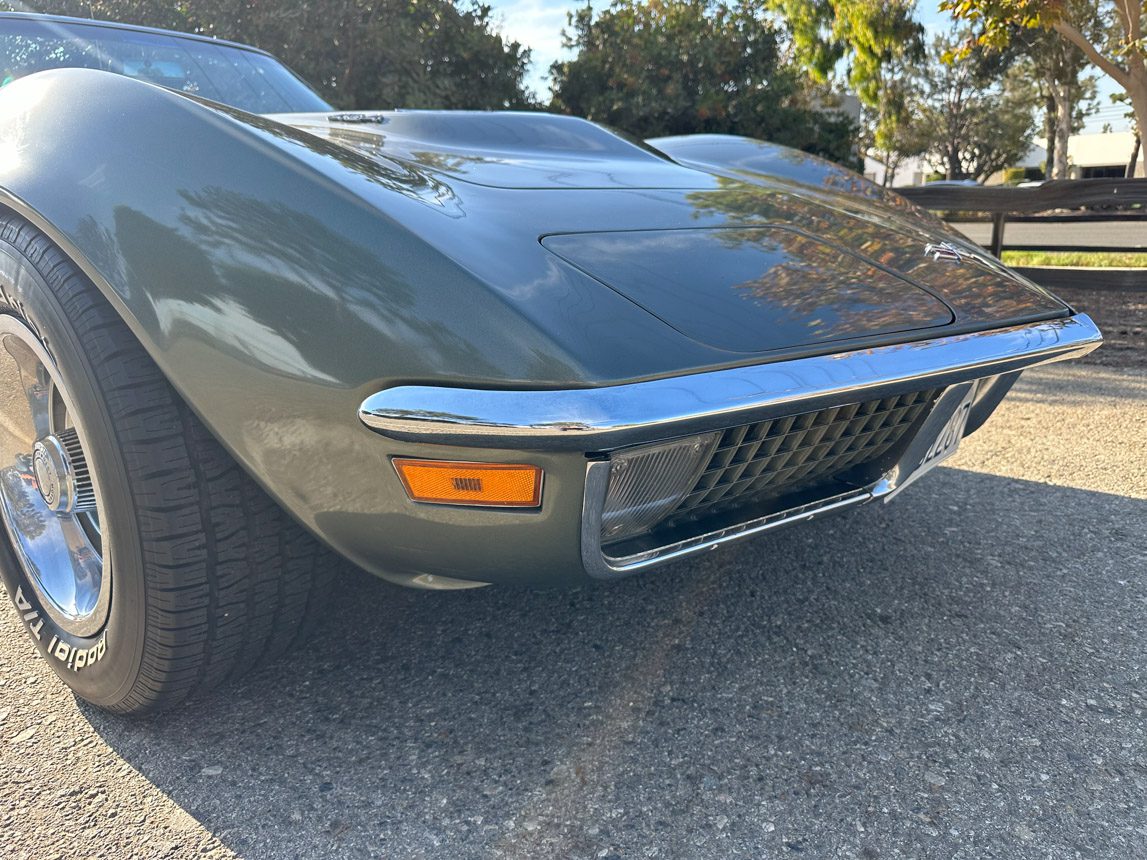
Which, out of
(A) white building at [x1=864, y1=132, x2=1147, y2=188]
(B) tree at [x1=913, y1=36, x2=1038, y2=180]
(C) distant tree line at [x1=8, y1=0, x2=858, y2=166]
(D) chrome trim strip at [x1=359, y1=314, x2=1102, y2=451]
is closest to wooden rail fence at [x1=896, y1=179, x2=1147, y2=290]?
(C) distant tree line at [x1=8, y1=0, x2=858, y2=166]

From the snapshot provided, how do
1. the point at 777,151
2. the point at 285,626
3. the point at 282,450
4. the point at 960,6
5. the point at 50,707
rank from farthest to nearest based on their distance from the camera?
the point at 960,6
the point at 777,151
the point at 50,707
the point at 285,626
the point at 282,450

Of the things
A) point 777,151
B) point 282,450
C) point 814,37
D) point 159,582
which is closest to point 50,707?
point 159,582

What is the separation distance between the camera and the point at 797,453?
1.57 m

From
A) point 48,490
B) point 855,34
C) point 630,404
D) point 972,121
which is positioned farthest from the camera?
point 972,121

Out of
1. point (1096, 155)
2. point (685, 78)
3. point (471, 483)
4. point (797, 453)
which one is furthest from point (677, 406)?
point (1096, 155)

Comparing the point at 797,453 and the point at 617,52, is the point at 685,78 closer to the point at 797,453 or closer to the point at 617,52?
the point at 617,52

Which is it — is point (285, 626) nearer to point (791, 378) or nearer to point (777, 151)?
point (791, 378)

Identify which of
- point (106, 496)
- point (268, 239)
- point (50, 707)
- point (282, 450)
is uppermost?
point (268, 239)

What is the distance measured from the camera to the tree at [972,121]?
122 ft

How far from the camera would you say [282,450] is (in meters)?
1.34

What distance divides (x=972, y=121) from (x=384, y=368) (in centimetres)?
4636

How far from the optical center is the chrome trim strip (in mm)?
1186

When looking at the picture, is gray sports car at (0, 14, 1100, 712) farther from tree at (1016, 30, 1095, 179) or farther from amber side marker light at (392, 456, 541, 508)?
tree at (1016, 30, 1095, 179)

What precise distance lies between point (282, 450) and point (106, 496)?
1.13 ft
